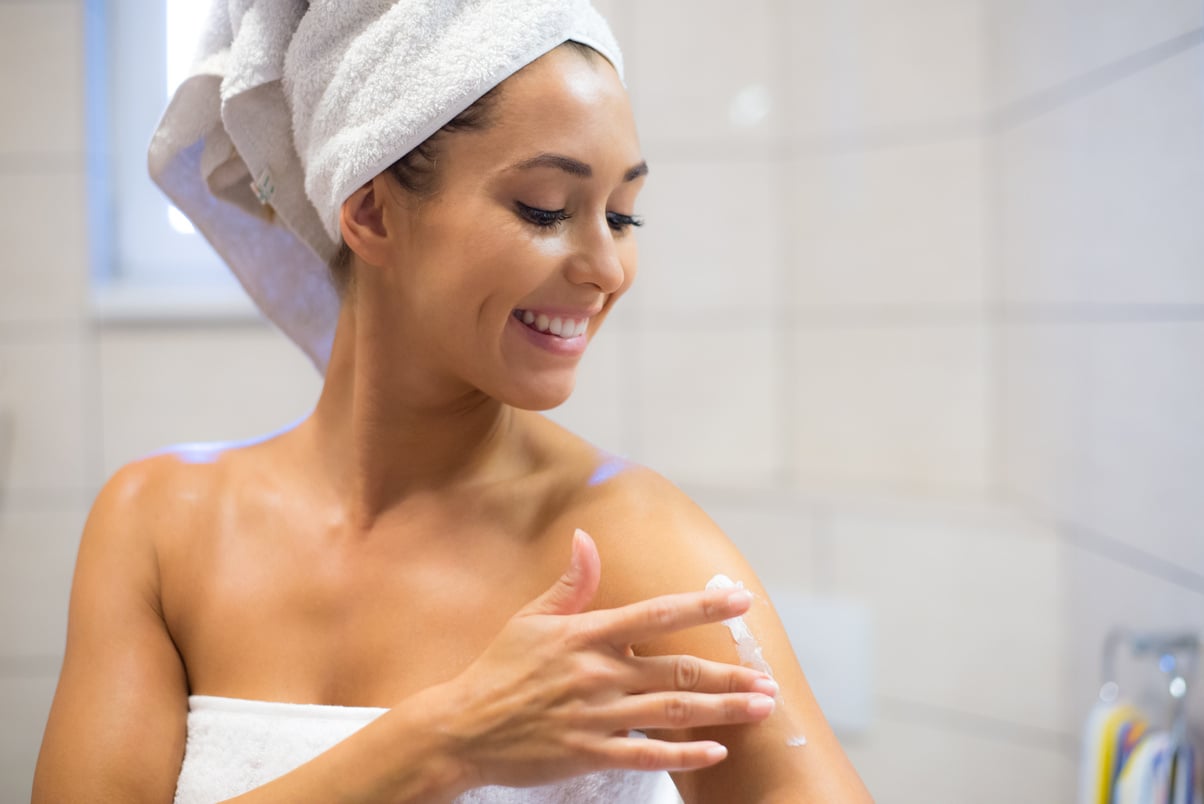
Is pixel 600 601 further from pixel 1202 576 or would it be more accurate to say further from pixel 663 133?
pixel 663 133

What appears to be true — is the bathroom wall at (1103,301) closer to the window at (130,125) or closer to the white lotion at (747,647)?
the white lotion at (747,647)

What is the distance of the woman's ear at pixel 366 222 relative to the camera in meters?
0.77

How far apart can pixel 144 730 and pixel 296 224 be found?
Result: 43 cm

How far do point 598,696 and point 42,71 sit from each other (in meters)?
1.59

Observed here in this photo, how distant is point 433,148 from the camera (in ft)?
2.38

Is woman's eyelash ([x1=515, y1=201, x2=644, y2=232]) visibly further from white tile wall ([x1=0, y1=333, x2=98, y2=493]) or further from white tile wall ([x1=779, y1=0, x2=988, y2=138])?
white tile wall ([x1=0, y1=333, x2=98, y2=493])

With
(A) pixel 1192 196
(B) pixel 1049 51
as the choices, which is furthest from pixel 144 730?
(B) pixel 1049 51

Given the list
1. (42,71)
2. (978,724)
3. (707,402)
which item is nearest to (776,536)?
(707,402)

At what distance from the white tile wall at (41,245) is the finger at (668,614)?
4.79 ft

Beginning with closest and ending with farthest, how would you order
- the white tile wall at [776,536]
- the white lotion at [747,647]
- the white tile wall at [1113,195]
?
the white lotion at [747,647], the white tile wall at [1113,195], the white tile wall at [776,536]

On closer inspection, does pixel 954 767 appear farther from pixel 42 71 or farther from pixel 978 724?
pixel 42 71

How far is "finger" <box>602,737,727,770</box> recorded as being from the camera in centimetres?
60

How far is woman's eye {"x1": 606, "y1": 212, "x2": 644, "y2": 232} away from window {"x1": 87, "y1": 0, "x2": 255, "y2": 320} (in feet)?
3.83

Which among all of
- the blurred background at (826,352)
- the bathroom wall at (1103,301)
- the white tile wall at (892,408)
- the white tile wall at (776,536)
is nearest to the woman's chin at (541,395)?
the bathroom wall at (1103,301)
